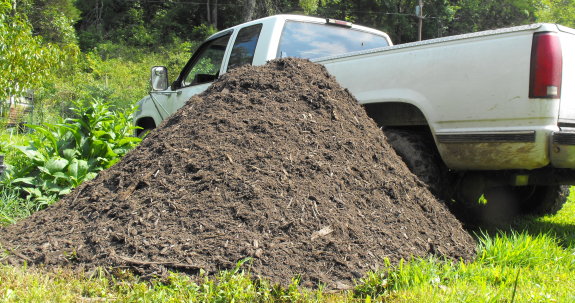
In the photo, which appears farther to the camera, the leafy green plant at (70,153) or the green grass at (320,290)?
the leafy green plant at (70,153)

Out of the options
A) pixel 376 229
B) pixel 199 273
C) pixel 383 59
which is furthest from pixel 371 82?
pixel 199 273

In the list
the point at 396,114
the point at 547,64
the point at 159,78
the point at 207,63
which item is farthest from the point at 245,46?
the point at 547,64

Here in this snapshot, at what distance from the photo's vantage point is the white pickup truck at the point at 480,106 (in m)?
3.22

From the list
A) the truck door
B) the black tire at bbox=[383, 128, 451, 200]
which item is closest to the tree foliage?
the truck door

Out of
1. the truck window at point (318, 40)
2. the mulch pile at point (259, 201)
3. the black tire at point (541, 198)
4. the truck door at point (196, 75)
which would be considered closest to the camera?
the mulch pile at point (259, 201)

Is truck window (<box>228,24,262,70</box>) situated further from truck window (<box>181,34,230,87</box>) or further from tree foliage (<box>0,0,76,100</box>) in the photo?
tree foliage (<box>0,0,76,100</box>)

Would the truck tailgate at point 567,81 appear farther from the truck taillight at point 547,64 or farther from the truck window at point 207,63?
the truck window at point 207,63

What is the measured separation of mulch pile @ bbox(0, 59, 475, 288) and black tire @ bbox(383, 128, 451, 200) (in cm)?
32

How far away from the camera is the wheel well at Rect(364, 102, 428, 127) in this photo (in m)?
4.07

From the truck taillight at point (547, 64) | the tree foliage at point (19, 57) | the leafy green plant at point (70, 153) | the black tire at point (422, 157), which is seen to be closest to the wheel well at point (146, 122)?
the tree foliage at point (19, 57)

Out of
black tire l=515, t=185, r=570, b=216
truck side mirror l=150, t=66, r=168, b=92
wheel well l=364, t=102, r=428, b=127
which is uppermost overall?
truck side mirror l=150, t=66, r=168, b=92

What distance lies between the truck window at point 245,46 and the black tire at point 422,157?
2.03 meters

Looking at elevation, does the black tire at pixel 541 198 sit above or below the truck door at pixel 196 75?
below

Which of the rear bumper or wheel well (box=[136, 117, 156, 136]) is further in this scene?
wheel well (box=[136, 117, 156, 136])
